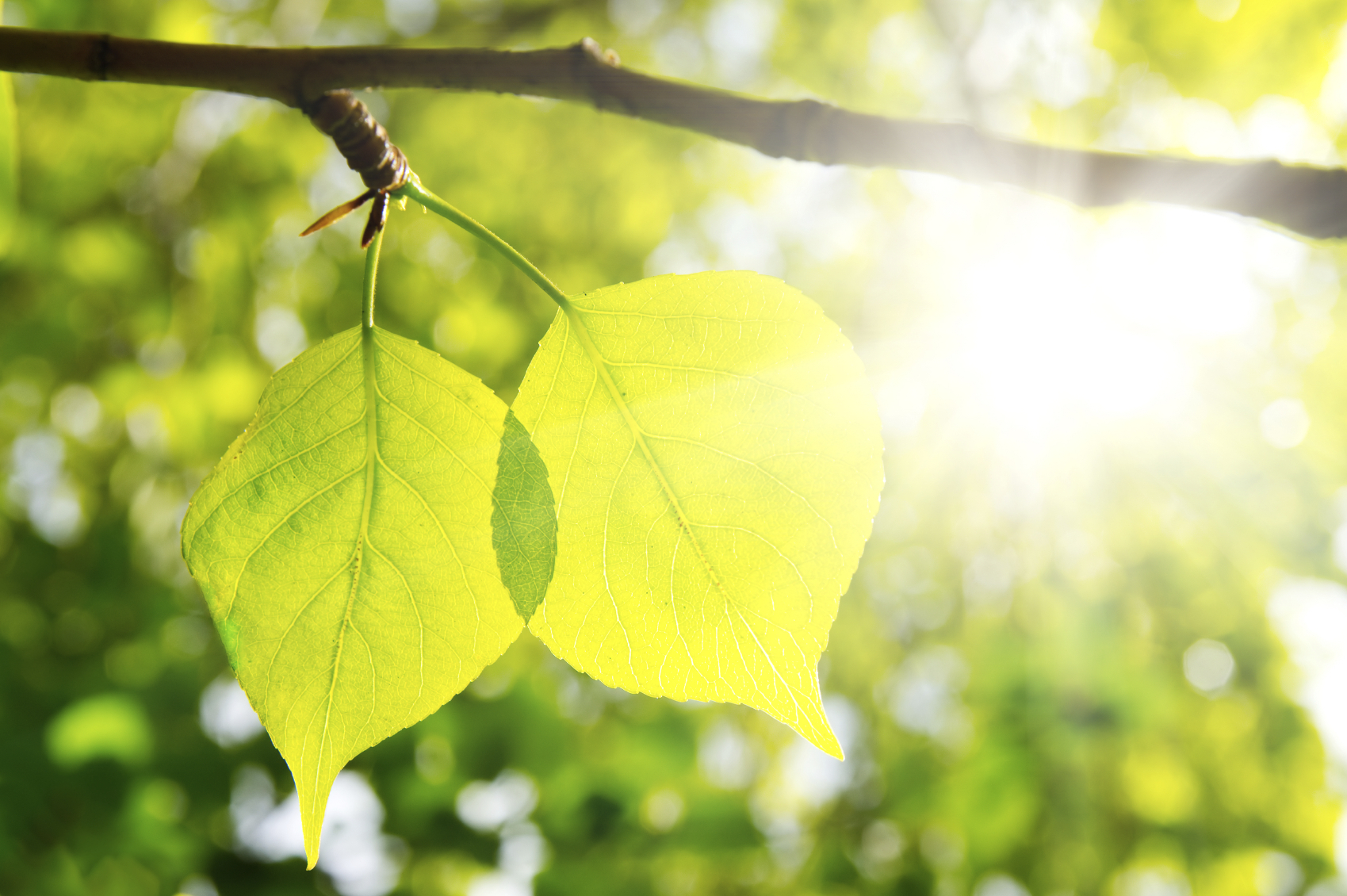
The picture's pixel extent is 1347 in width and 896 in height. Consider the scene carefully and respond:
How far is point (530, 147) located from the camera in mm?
3064

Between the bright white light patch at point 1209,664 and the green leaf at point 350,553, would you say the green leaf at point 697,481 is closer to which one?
the green leaf at point 350,553

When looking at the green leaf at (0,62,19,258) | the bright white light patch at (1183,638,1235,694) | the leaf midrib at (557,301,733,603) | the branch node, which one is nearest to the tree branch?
the branch node

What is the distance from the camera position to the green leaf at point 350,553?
1.49 feet

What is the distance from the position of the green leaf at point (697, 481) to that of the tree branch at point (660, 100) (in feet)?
0.32

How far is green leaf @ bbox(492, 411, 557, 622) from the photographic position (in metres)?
0.44

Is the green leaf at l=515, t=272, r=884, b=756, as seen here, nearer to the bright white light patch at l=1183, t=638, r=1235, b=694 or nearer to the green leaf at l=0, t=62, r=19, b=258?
the green leaf at l=0, t=62, r=19, b=258

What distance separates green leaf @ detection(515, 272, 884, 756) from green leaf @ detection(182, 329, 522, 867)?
0.16ft

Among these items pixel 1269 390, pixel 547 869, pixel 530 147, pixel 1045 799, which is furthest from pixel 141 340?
pixel 1269 390

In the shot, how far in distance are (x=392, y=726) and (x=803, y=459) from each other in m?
0.29

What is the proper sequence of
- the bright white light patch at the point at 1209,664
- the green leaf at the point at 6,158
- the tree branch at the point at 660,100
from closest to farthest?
the tree branch at the point at 660,100 → the green leaf at the point at 6,158 → the bright white light patch at the point at 1209,664

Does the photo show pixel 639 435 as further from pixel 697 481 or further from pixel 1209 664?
pixel 1209 664

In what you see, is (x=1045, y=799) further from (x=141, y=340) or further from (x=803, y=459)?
(x=141, y=340)

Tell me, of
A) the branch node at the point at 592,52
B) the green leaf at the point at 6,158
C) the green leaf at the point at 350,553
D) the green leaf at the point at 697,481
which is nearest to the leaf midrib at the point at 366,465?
the green leaf at the point at 350,553

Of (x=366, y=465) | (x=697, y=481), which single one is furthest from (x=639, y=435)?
(x=366, y=465)
